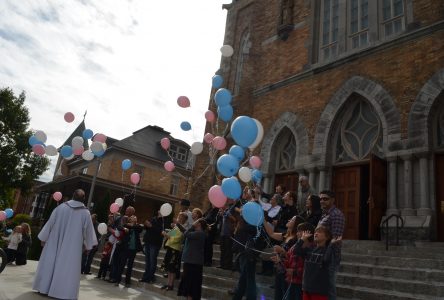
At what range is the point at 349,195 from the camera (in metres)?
11.0

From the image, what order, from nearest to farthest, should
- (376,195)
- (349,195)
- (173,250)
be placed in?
1. (173,250)
2. (376,195)
3. (349,195)

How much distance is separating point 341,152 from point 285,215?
4814mm

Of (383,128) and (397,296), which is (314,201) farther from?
(383,128)

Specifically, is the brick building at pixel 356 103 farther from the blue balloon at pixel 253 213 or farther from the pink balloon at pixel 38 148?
the pink balloon at pixel 38 148

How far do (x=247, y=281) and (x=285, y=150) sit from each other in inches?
322

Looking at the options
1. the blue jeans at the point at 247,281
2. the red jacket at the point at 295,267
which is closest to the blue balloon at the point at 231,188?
the blue jeans at the point at 247,281

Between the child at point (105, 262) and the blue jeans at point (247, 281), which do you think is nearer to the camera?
the blue jeans at point (247, 281)

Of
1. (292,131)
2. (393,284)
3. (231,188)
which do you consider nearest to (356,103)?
(292,131)

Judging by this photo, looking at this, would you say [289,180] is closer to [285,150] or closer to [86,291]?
[285,150]

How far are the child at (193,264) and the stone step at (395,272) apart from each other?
9.09 feet

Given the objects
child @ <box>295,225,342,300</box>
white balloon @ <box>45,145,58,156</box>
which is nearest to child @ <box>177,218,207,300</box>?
child @ <box>295,225,342,300</box>

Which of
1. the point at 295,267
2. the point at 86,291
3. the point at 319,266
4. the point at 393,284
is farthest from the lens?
the point at 86,291

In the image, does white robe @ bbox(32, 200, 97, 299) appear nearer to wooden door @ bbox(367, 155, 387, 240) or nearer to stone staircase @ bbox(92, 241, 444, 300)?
stone staircase @ bbox(92, 241, 444, 300)

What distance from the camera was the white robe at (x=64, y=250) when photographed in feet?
19.5
